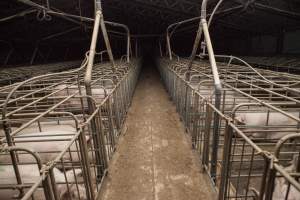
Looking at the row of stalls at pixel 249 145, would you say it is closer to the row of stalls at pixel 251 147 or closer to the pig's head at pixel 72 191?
the row of stalls at pixel 251 147

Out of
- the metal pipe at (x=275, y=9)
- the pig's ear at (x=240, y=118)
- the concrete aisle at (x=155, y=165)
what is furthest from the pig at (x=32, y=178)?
the metal pipe at (x=275, y=9)

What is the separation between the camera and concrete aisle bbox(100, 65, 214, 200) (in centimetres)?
291

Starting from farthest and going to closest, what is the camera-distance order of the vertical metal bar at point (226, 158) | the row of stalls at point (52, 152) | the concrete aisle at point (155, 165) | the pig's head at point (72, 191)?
the concrete aisle at point (155, 165) → the pig's head at point (72, 191) → the vertical metal bar at point (226, 158) → the row of stalls at point (52, 152)

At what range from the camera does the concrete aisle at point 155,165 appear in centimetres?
291

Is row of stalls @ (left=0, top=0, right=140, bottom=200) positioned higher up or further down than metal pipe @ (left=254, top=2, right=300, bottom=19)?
further down

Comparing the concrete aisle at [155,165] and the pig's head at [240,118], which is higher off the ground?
the pig's head at [240,118]

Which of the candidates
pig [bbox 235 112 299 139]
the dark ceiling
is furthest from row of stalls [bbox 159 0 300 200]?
the dark ceiling

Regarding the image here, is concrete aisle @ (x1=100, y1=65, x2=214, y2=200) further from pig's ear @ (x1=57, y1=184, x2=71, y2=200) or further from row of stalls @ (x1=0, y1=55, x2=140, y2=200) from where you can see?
pig's ear @ (x1=57, y1=184, x2=71, y2=200)

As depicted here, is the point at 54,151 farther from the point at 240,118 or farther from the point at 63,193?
the point at 240,118

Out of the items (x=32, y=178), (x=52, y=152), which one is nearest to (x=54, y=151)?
(x=52, y=152)

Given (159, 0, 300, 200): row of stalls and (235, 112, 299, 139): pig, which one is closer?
(159, 0, 300, 200): row of stalls

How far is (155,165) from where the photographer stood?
139 inches

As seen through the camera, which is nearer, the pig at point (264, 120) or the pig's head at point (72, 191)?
the pig's head at point (72, 191)

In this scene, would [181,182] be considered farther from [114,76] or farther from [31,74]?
[31,74]
